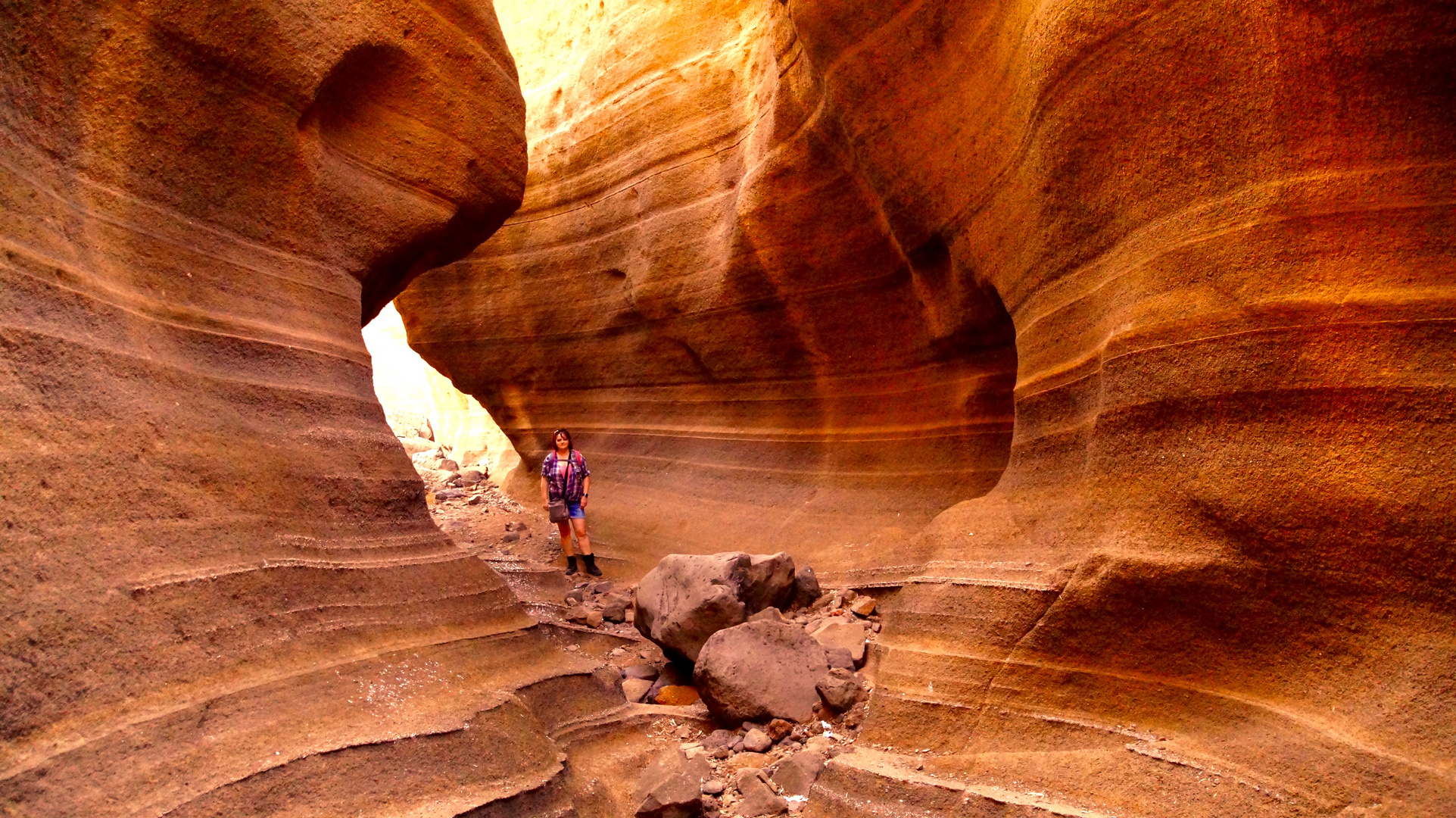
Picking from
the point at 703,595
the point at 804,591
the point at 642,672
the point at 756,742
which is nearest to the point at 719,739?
the point at 756,742

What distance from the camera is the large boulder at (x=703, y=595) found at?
4.64m

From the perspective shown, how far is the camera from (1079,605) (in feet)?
10.6

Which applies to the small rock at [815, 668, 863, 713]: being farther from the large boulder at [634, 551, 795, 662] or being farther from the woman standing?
the woman standing

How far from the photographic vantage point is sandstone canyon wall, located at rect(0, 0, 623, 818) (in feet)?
8.09

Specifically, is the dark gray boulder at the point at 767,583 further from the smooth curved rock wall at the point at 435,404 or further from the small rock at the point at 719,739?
the smooth curved rock wall at the point at 435,404

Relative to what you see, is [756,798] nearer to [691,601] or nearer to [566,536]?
[691,601]

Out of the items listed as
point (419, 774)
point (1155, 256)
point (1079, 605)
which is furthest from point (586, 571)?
point (1155, 256)

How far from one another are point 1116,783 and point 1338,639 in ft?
2.77

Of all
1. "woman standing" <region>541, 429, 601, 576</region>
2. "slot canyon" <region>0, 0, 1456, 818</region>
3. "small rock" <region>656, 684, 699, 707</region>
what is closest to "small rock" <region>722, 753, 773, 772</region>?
"slot canyon" <region>0, 0, 1456, 818</region>

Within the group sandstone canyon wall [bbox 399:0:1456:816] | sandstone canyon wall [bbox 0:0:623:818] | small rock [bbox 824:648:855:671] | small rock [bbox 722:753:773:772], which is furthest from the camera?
small rock [bbox 824:648:855:671]

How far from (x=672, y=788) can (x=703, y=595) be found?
1.41 metres

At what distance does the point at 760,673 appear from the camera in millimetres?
4082

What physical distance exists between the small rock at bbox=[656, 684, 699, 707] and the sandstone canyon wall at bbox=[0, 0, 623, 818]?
544 mm

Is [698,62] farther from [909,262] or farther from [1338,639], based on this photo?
[1338,639]
